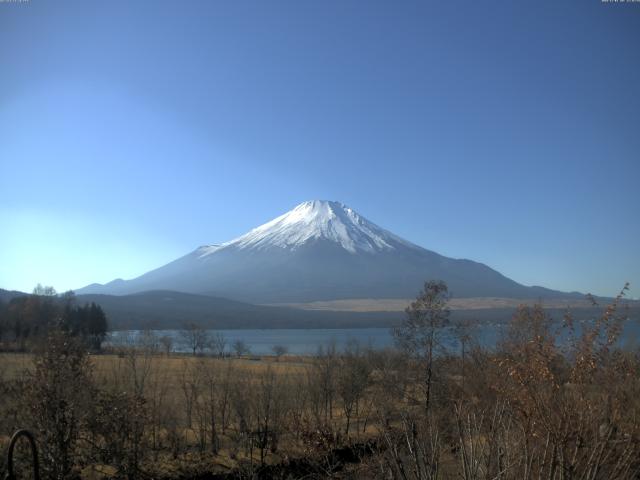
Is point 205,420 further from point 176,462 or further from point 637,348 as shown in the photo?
point 637,348

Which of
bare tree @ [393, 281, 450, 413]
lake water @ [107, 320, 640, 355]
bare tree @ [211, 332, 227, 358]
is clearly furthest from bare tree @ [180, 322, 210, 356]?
bare tree @ [393, 281, 450, 413]

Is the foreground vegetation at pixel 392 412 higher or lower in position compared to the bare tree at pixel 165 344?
higher

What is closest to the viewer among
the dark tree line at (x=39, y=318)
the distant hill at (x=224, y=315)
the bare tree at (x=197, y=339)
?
the dark tree line at (x=39, y=318)

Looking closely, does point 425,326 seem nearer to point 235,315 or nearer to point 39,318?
point 39,318

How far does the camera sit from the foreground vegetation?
235 inches

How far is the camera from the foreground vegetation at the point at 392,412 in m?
5.96

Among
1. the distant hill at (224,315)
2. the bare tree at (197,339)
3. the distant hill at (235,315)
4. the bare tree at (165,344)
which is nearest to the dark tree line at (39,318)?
the bare tree at (165,344)

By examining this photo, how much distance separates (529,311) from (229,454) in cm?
1202

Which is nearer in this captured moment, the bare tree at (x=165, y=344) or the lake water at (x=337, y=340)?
the lake water at (x=337, y=340)

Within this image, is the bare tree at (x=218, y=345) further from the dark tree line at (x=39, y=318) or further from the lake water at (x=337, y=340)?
the dark tree line at (x=39, y=318)

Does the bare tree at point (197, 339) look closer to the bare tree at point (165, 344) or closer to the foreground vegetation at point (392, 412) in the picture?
the bare tree at point (165, 344)

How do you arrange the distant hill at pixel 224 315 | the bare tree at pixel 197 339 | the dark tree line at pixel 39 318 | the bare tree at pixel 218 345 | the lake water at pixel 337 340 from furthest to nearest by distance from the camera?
the distant hill at pixel 224 315
the bare tree at pixel 197 339
the bare tree at pixel 218 345
the dark tree line at pixel 39 318
the lake water at pixel 337 340

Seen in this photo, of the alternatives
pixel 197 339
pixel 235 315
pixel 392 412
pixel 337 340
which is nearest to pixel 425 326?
pixel 392 412

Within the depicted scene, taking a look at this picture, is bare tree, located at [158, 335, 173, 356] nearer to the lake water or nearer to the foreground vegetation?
the lake water
